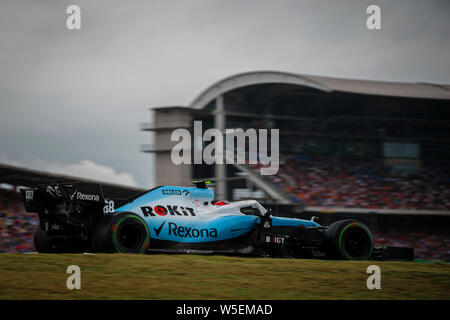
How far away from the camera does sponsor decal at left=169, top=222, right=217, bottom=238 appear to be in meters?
10.3

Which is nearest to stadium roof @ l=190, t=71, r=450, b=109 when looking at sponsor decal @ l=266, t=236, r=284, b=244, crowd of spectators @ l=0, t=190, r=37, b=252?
crowd of spectators @ l=0, t=190, r=37, b=252

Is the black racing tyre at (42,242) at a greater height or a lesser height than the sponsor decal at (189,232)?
lesser

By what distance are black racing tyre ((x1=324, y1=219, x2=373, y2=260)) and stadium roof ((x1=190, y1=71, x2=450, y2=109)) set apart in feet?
76.5

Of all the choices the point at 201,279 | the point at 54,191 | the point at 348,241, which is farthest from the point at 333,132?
the point at 201,279

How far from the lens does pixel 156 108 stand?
3591cm

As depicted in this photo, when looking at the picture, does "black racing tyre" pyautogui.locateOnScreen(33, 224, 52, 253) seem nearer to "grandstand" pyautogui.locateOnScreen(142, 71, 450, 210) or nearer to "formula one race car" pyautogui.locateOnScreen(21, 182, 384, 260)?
"formula one race car" pyautogui.locateOnScreen(21, 182, 384, 260)

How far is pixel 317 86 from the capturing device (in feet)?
113

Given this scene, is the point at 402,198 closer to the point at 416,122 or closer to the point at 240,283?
the point at 416,122

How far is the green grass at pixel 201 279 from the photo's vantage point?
6535 mm

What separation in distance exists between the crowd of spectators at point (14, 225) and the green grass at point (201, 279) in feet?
38.1

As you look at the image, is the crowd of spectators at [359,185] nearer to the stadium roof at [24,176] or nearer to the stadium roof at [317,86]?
the stadium roof at [317,86]

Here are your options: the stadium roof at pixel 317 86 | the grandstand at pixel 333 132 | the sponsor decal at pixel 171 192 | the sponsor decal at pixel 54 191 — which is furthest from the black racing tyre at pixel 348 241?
the stadium roof at pixel 317 86
